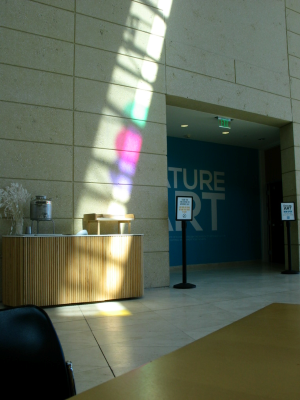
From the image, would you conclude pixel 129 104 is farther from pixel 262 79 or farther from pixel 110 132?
pixel 262 79

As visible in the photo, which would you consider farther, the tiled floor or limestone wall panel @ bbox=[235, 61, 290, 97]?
limestone wall panel @ bbox=[235, 61, 290, 97]

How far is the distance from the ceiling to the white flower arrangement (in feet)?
10.8

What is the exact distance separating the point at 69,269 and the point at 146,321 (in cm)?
123

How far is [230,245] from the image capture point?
9094mm

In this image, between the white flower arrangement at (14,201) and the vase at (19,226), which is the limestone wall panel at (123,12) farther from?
the vase at (19,226)

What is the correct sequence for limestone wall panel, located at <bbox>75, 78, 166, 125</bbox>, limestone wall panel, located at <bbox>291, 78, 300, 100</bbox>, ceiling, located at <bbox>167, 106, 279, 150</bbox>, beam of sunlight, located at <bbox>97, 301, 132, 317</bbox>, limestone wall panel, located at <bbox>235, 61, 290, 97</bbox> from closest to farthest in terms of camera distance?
beam of sunlight, located at <bbox>97, 301, 132, 317</bbox> < limestone wall panel, located at <bbox>75, 78, 166, 125</bbox> < limestone wall panel, located at <bbox>235, 61, 290, 97</bbox> < ceiling, located at <bbox>167, 106, 279, 150</bbox> < limestone wall panel, located at <bbox>291, 78, 300, 100</bbox>

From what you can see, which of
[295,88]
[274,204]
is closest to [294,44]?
[295,88]

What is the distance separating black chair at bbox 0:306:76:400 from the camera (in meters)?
0.90

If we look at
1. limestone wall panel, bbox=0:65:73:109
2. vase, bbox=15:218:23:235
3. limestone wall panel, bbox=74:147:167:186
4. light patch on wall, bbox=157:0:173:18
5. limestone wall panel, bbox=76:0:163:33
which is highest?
light patch on wall, bbox=157:0:173:18

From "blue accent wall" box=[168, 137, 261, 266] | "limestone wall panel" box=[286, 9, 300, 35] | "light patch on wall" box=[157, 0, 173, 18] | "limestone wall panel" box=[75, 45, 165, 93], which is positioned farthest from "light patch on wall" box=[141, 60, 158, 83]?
"limestone wall panel" box=[286, 9, 300, 35]

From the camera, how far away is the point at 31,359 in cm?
95

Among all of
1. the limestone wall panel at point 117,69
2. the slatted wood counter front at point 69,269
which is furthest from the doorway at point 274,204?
the slatted wood counter front at point 69,269

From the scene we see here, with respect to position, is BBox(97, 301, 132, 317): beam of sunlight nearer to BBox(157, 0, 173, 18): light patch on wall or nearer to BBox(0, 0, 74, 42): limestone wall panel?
BBox(0, 0, 74, 42): limestone wall panel

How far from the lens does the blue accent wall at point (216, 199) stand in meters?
8.34
